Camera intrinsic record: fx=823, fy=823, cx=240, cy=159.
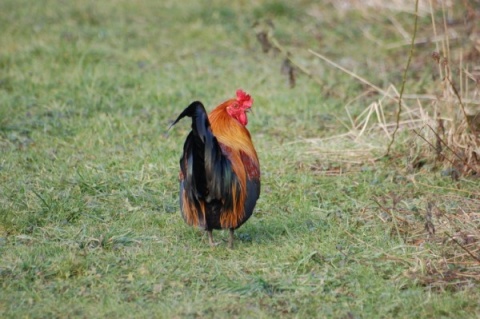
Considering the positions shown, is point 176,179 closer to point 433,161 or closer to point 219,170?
point 219,170

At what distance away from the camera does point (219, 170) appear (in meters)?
4.53

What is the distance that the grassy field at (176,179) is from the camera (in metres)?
4.26

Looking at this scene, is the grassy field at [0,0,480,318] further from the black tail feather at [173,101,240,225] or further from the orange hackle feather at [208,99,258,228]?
the black tail feather at [173,101,240,225]

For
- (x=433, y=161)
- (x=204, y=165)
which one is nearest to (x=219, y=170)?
(x=204, y=165)

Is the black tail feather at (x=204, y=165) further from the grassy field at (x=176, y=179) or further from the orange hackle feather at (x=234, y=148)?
the grassy field at (x=176, y=179)

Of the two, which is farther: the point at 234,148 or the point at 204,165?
the point at 234,148

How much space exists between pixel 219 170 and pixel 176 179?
149 centimetres

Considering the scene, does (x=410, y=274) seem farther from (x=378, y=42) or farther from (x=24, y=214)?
(x=378, y=42)

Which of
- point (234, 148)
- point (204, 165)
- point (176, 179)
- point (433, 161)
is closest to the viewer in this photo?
point (204, 165)

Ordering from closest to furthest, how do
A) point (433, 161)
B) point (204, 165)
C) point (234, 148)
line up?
1. point (204, 165)
2. point (234, 148)
3. point (433, 161)

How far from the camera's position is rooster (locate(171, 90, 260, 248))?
441 cm

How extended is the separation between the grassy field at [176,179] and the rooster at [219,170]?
25 cm

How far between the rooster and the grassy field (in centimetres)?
25

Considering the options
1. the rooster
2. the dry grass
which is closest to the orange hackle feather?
the rooster
